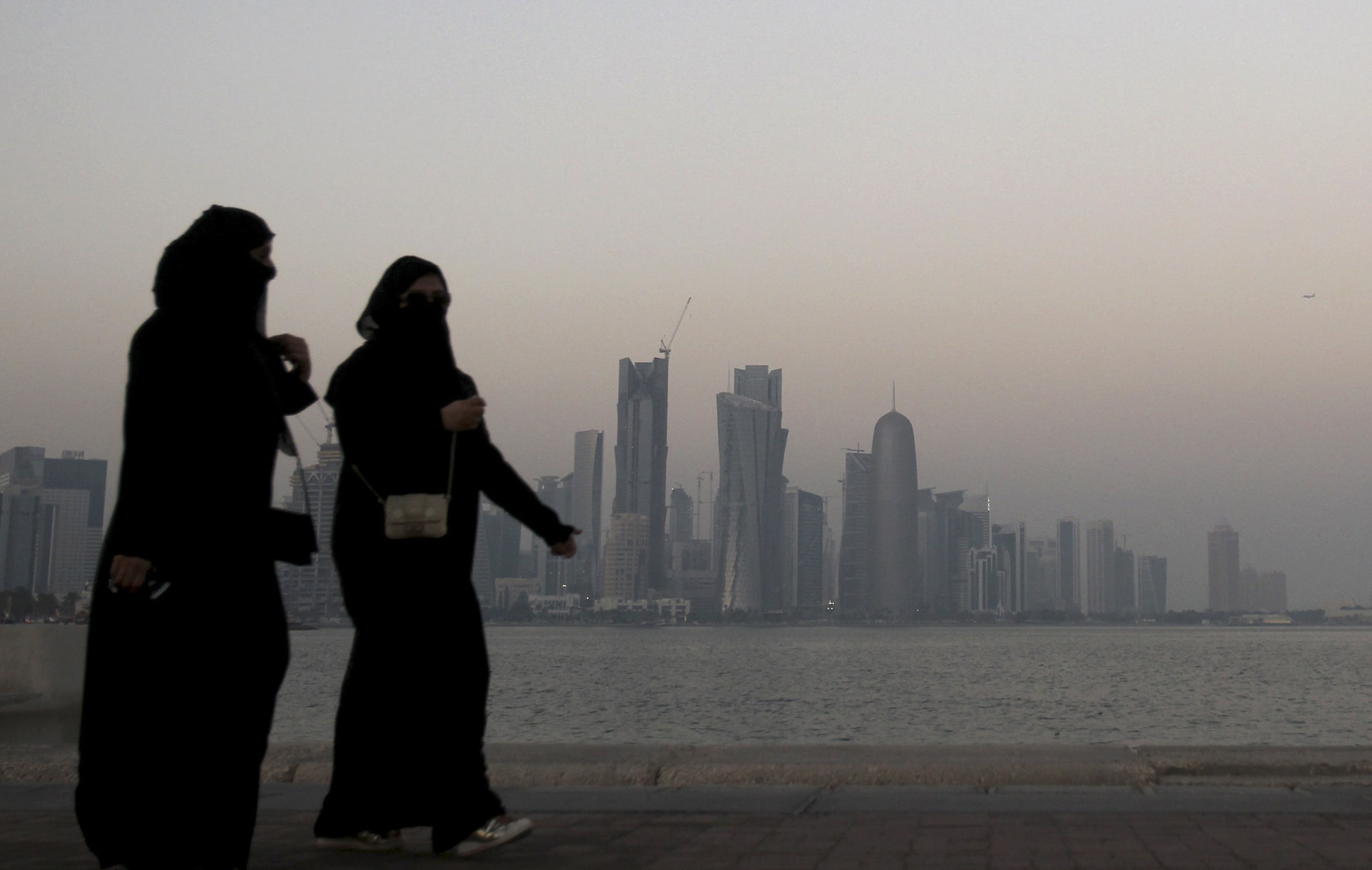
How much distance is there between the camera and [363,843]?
13.3ft

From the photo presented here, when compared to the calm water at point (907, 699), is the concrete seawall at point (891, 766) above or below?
above

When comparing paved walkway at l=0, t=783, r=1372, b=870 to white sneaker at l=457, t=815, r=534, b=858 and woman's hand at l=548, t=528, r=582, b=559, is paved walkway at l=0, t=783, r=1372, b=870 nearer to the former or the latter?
white sneaker at l=457, t=815, r=534, b=858

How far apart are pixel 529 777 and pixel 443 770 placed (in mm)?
1655

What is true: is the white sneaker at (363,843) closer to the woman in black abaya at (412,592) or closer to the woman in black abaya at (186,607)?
the woman in black abaya at (412,592)

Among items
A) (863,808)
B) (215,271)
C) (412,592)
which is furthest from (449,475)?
(863,808)

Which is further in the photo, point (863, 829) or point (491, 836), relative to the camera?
point (863, 829)

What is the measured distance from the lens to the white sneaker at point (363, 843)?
4051mm

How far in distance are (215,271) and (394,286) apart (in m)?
0.87

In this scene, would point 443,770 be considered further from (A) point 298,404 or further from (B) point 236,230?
(B) point 236,230

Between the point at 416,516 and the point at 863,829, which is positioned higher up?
the point at 416,516

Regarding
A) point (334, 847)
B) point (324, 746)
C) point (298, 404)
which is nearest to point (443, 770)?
point (334, 847)

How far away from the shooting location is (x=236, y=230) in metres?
3.54

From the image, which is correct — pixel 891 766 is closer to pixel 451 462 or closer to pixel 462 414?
pixel 451 462

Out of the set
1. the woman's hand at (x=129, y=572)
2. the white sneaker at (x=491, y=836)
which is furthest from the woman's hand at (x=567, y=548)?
the woman's hand at (x=129, y=572)
